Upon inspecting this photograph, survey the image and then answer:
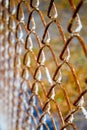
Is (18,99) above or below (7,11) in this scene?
below

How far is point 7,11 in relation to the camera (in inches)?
76.9

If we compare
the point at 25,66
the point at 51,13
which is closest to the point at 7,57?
the point at 25,66

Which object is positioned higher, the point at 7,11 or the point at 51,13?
the point at 7,11

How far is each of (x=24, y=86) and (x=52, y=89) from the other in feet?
2.55

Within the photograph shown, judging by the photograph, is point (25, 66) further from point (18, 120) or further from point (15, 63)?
point (18, 120)

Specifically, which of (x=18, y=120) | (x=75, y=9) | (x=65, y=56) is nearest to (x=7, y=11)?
(x=18, y=120)

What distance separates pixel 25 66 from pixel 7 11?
500mm

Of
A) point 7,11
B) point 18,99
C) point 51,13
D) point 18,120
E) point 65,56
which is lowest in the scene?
point 18,120

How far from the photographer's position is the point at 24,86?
181 centimetres

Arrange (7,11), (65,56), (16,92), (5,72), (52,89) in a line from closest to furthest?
(65,56) → (52,89) → (7,11) → (16,92) → (5,72)

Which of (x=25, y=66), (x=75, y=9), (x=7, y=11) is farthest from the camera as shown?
(x=7, y=11)

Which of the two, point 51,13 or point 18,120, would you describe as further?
point 18,120

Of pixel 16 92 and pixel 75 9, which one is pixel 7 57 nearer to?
pixel 16 92

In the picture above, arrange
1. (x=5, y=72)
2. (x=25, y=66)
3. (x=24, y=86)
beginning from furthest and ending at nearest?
1. (x=5, y=72)
2. (x=24, y=86)
3. (x=25, y=66)
